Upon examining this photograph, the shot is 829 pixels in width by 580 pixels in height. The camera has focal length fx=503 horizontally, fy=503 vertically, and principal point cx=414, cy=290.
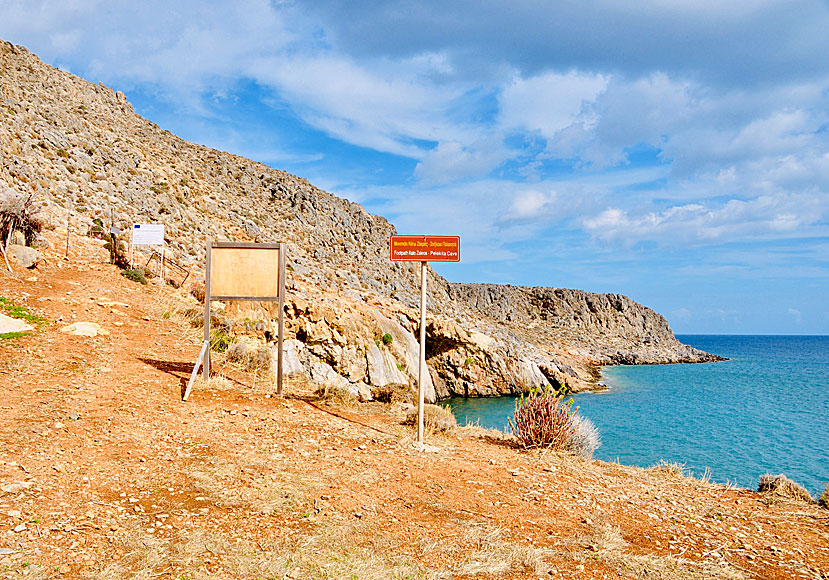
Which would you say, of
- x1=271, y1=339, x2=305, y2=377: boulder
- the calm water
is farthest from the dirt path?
the calm water

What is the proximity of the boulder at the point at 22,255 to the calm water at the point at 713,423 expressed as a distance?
14239mm

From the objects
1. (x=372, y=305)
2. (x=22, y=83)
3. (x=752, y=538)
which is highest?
(x=22, y=83)

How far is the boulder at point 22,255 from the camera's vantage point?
15414 millimetres

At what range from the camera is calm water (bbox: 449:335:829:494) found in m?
20.5

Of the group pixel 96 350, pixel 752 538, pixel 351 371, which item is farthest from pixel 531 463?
pixel 351 371

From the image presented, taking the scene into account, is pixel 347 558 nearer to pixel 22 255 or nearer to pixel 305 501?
→ pixel 305 501

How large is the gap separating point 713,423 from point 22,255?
113 feet

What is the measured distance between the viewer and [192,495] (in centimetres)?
568

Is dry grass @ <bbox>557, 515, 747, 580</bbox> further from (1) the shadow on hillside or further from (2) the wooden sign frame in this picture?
(1) the shadow on hillside

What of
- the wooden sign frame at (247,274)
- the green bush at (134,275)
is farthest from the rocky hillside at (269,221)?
the wooden sign frame at (247,274)

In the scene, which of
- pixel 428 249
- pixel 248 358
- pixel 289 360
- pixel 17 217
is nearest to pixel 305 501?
pixel 428 249

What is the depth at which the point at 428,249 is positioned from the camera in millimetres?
8961

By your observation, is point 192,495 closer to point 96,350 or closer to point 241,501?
point 241,501

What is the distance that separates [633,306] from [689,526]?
99.0 metres
